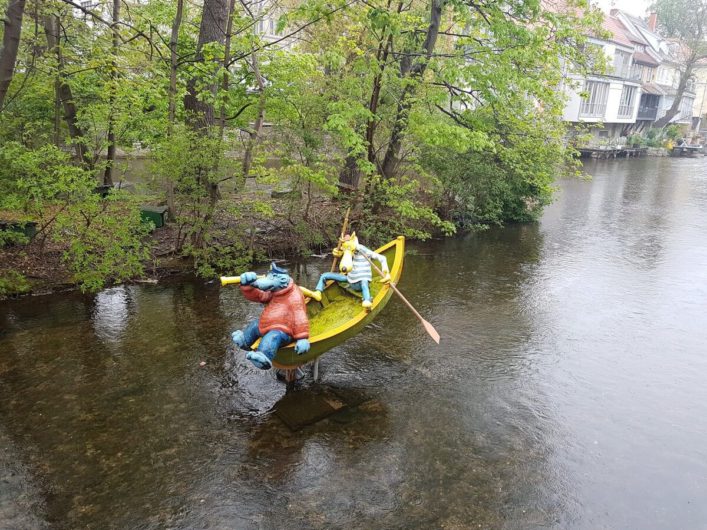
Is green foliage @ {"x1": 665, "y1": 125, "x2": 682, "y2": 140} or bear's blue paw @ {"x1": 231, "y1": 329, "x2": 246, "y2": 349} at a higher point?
green foliage @ {"x1": 665, "y1": 125, "x2": 682, "y2": 140}

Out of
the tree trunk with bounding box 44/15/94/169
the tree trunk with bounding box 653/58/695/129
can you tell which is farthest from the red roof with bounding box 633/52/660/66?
the tree trunk with bounding box 44/15/94/169

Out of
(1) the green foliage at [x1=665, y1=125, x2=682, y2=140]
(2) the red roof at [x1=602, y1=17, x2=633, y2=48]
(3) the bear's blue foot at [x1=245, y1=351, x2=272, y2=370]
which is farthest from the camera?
(1) the green foliage at [x1=665, y1=125, x2=682, y2=140]

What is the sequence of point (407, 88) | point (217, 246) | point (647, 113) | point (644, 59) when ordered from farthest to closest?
point (647, 113) → point (644, 59) → point (407, 88) → point (217, 246)

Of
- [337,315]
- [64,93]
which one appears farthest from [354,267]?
[64,93]

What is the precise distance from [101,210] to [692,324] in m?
11.4

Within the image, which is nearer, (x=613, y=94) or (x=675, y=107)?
(x=613, y=94)

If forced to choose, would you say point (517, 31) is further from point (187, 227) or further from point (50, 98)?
point (50, 98)

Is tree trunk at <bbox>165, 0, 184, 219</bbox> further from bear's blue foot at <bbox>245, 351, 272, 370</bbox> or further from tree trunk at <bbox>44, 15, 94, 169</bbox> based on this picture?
bear's blue foot at <bbox>245, 351, 272, 370</bbox>

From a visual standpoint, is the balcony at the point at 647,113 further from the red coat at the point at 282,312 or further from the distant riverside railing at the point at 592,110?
the red coat at the point at 282,312

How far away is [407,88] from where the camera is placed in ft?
40.1

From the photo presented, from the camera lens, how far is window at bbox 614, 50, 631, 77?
4303cm

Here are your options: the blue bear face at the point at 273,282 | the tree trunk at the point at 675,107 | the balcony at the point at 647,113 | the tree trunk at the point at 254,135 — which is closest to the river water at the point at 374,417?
the blue bear face at the point at 273,282

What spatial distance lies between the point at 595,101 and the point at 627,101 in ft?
22.5

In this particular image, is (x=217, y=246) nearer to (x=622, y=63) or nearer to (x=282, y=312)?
(x=282, y=312)
